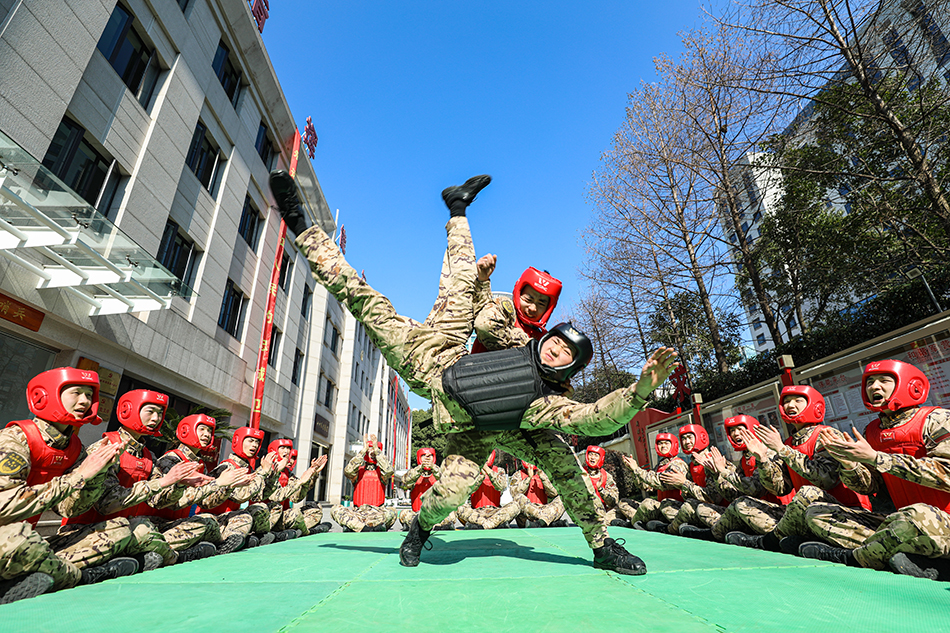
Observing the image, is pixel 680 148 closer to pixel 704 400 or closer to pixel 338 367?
pixel 704 400

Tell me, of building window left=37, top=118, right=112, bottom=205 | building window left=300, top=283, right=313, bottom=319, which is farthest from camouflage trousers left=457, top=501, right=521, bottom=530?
building window left=300, top=283, right=313, bottom=319

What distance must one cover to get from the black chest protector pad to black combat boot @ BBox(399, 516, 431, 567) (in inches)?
43.1

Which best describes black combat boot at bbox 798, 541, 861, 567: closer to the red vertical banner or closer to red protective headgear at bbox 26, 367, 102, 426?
red protective headgear at bbox 26, 367, 102, 426

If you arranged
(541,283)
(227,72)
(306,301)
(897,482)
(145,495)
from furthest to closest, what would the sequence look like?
1. (306,301)
2. (227,72)
3. (145,495)
4. (897,482)
5. (541,283)

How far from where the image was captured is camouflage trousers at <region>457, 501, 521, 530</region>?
23.2 feet

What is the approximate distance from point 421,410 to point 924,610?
160ft

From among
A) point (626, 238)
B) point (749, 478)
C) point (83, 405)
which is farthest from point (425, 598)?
point (626, 238)

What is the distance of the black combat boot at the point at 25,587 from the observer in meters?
2.09

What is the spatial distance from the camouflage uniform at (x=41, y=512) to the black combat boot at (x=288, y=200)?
2.08m

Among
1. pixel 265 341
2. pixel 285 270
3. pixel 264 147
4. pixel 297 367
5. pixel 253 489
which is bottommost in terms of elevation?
pixel 253 489

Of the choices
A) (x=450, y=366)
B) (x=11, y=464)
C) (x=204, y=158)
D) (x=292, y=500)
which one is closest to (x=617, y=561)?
(x=450, y=366)

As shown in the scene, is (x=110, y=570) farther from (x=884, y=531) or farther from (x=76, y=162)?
(x=76, y=162)

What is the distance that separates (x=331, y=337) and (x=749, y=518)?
1942 centimetres

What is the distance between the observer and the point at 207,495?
13.1ft
